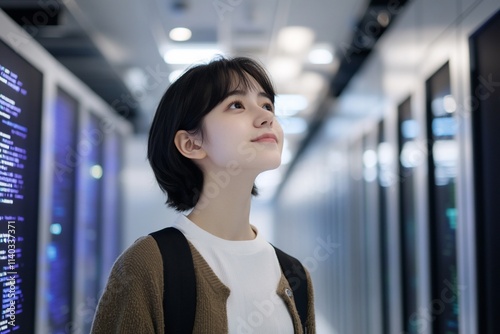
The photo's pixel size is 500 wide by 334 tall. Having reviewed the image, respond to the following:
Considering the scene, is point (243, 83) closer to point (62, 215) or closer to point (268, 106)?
point (268, 106)

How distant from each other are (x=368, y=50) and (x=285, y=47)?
774 millimetres

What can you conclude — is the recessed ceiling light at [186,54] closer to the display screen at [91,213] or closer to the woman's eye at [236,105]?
the display screen at [91,213]

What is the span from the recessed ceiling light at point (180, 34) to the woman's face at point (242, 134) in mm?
3444

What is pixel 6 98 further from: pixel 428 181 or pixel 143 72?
pixel 143 72

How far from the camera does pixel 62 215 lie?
4195 mm

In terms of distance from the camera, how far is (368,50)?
5.34 metres

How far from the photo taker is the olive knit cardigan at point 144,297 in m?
1.36

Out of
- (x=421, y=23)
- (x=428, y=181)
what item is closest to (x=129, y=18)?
(x=421, y=23)

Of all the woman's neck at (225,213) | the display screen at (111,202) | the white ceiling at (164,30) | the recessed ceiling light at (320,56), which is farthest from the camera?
the display screen at (111,202)

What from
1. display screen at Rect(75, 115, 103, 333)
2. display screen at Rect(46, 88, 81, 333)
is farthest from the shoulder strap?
display screen at Rect(75, 115, 103, 333)

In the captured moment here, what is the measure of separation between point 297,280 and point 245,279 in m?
0.19

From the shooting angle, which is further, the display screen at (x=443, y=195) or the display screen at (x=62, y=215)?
the display screen at (x=62, y=215)

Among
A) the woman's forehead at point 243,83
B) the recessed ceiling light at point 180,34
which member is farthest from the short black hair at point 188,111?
the recessed ceiling light at point 180,34

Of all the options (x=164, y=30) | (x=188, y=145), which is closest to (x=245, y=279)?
(x=188, y=145)
